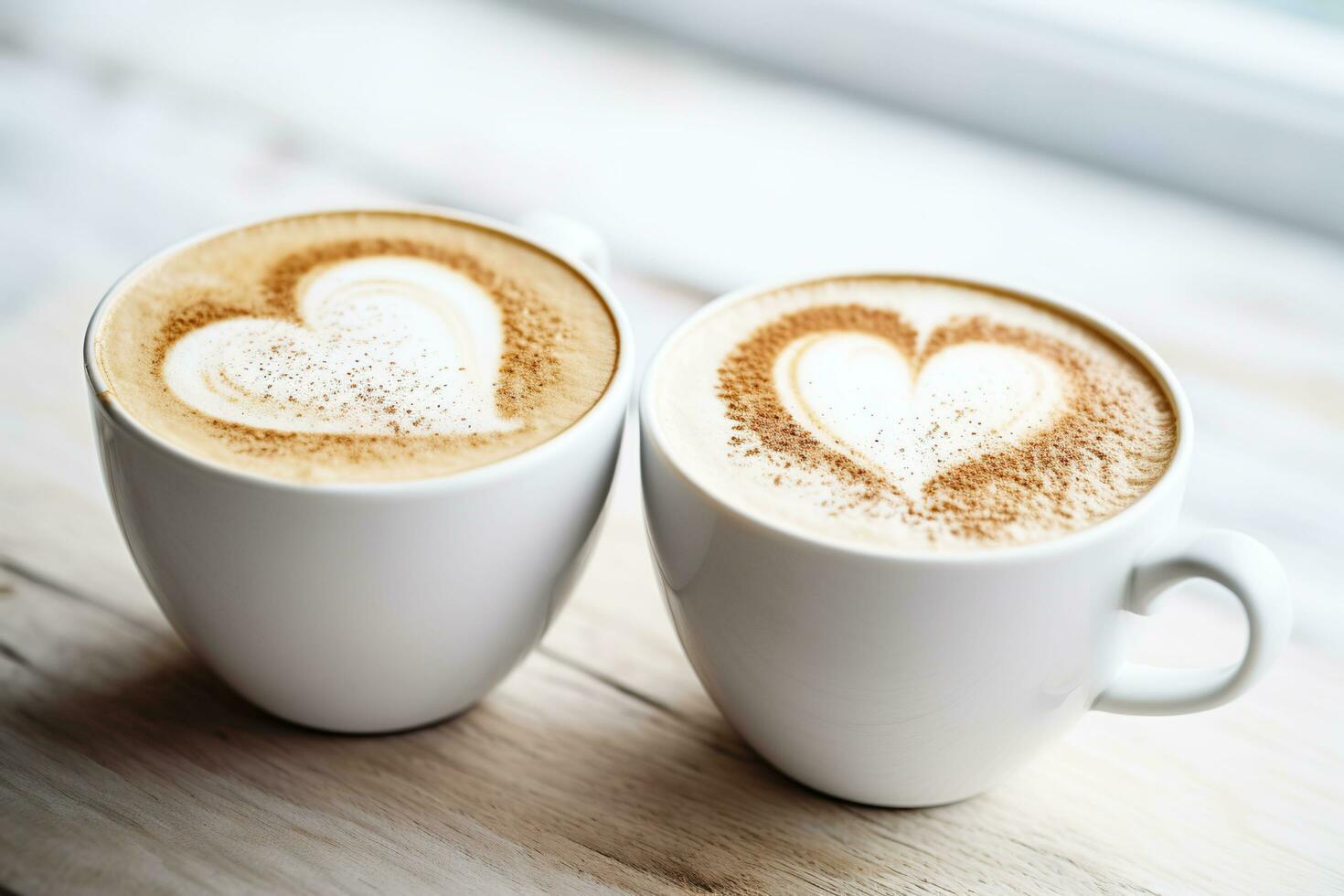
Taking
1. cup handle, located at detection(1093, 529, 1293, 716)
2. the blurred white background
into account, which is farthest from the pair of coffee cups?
the blurred white background

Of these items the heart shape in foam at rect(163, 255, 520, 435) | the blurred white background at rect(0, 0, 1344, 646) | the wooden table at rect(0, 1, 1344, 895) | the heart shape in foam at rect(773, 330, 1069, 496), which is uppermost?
the heart shape in foam at rect(773, 330, 1069, 496)

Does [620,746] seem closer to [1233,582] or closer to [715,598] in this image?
[715,598]

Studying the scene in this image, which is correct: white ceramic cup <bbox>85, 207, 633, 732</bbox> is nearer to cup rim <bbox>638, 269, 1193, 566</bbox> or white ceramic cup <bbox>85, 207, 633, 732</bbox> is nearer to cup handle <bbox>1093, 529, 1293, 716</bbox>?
cup rim <bbox>638, 269, 1193, 566</bbox>

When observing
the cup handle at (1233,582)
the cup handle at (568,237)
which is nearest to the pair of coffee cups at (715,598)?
the cup handle at (1233,582)

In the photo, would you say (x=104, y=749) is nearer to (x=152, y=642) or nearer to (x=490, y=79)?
(x=152, y=642)

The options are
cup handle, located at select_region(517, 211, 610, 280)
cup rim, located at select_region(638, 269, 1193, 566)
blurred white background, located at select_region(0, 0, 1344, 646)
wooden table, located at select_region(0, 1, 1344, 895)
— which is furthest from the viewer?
blurred white background, located at select_region(0, 0, 1344, 646)

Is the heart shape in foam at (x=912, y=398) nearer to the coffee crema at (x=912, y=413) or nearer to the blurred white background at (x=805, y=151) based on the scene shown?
the coffee crema at (x=912, y=413)

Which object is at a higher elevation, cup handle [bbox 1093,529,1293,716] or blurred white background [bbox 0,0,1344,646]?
cup handle [bbox 1093,529,1293,716]
